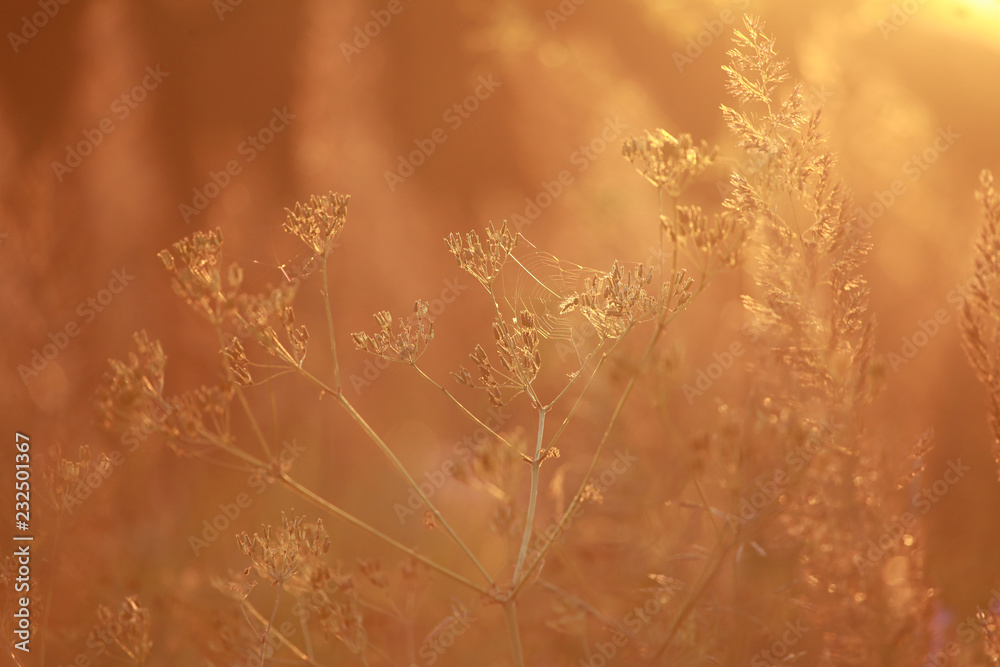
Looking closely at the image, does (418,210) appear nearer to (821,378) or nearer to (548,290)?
(548,290)

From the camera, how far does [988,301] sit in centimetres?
102

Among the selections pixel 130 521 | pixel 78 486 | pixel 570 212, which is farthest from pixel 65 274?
pixel 570 212

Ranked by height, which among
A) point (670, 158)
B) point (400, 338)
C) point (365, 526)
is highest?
point (670, 158)

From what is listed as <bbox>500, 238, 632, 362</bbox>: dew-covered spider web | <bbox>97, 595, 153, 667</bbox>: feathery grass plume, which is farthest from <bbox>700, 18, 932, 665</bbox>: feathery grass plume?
<bbox>97, 595, 153, 667</bbox>: feathery grass plume

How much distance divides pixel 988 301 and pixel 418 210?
2.68 m

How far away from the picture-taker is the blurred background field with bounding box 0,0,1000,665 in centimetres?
181

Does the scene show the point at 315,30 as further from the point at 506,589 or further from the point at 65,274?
the point at 506,589

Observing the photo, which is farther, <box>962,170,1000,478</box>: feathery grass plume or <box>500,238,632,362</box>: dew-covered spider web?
<box>500,238,632,362</box>: dew-covered spider web

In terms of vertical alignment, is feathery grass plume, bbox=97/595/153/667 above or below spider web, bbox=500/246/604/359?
below

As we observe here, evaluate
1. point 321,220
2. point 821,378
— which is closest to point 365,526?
point 321,220

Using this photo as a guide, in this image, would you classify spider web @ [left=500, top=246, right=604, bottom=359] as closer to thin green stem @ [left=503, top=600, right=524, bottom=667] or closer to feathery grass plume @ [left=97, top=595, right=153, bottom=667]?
thin green stem @ [left=503, top=600, right=524, bottom=667]

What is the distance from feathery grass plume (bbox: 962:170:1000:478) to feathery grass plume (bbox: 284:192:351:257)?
1.02 metres

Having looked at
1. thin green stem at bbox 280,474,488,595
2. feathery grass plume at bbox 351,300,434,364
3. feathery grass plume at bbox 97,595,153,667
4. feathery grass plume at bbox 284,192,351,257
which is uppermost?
feathery grass plume at bbox 284,192,351,257

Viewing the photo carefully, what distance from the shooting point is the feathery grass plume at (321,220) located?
1262mm
